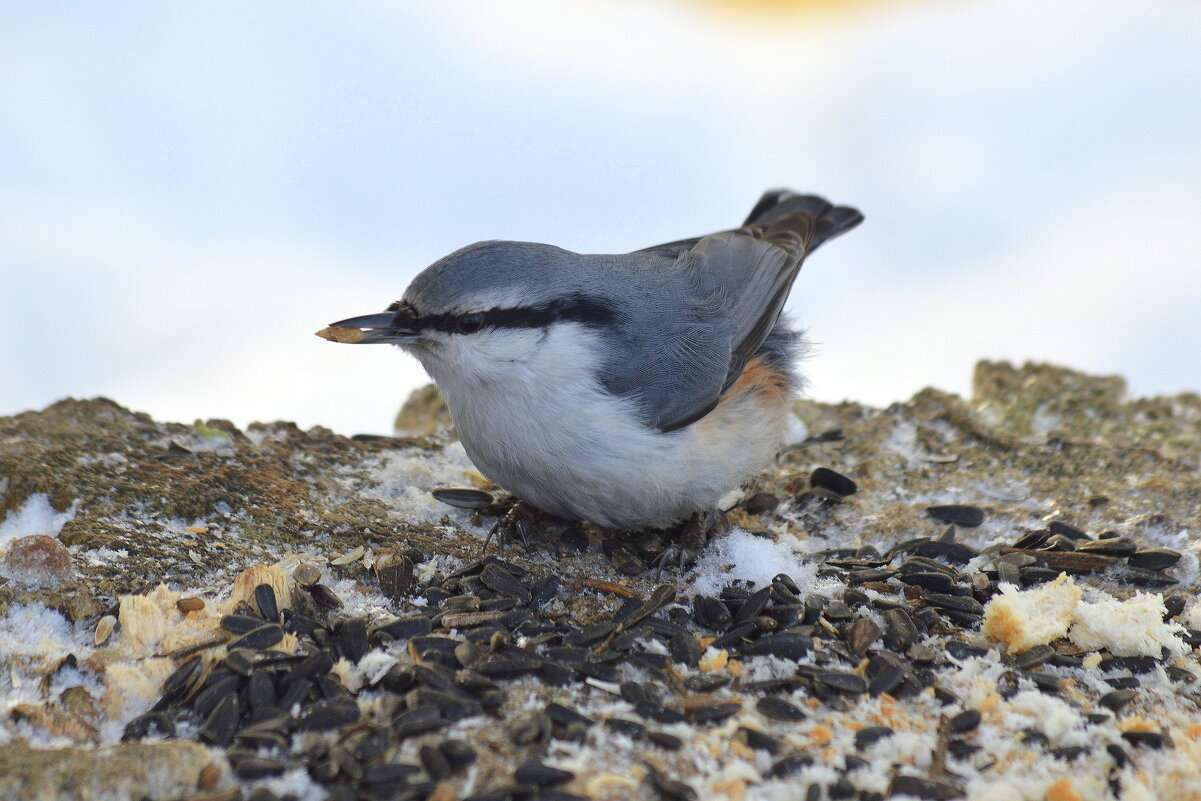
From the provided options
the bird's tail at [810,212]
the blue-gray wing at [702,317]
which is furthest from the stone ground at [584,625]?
the bird's tail at [810,212]

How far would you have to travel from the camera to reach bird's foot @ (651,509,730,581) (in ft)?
8.90

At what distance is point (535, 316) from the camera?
8.29 ft

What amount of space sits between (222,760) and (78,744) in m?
0.28

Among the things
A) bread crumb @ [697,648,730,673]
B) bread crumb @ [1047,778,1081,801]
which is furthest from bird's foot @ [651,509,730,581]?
bread crumb @ [1047,778,1081,801]

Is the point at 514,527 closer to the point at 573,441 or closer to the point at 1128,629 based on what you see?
the point at 573,441

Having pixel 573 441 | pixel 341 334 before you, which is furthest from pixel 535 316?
pixel 341 334

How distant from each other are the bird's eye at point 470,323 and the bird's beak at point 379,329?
0.11 m

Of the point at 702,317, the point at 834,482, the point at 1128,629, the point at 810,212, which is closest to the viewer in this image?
the point at 1128,629

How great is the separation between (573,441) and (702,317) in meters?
0.56

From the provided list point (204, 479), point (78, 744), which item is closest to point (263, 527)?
point (204, 479)

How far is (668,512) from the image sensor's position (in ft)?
8.91

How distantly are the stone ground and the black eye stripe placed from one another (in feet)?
1.99

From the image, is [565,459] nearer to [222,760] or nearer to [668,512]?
[668,512]

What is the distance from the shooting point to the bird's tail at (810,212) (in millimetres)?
3752
